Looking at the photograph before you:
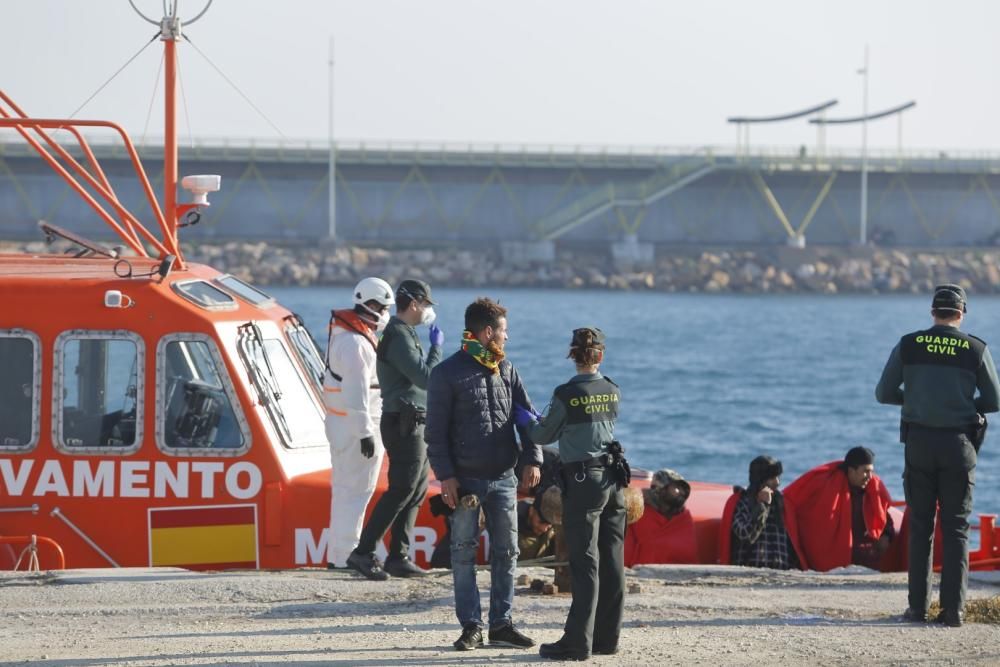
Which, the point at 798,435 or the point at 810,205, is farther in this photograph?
the point at 810,205

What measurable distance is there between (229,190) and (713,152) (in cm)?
2429

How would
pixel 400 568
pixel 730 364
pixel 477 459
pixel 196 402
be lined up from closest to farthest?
pixel 477 459
pixel 400 568
pixel 196 402
pixel 730 364

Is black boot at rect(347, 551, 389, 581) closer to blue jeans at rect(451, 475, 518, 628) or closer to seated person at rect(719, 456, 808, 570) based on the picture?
blue jeans at rect(451, 475, 518, 628)

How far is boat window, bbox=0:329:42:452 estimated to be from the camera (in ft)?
31.7

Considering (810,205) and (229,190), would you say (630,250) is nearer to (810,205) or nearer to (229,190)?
(810,205)

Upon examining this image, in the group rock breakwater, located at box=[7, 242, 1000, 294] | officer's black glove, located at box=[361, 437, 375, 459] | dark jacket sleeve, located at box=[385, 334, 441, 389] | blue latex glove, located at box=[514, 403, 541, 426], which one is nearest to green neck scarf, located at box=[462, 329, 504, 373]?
blue latex glove, located at box=[514, 403, 541, 426]

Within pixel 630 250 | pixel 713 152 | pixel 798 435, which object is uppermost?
pixel 713 152

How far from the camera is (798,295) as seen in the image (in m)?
84.1

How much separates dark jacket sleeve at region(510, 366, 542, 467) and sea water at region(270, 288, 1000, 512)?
50.0ft

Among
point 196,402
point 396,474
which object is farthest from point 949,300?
point 196,402

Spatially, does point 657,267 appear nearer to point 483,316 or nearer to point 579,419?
point 483,316

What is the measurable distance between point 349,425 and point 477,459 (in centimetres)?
185

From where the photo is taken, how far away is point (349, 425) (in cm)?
952

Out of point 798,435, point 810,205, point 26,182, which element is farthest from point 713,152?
point 798,435
